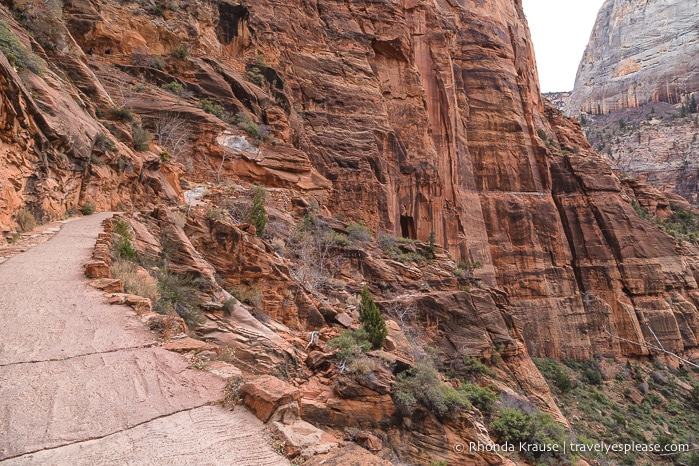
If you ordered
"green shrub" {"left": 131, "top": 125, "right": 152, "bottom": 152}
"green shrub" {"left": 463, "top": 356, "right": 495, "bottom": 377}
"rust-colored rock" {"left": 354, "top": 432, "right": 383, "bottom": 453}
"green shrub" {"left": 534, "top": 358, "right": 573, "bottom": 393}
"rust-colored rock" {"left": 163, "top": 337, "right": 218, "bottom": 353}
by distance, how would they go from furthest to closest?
"green shrub" {"left": 534, "top": 358, "right": 573, "bottom": 393} < "green shrub" {"left": 463, "top": 356, "right": 495, "bottom": 377} < "green shrub" {"left": 131, "top": 125, "right": 152, "bottom": 152} < "rust-colored rock" {"left": 354, "top": 432, "right": 383, "bottom": 453} < "rust-colored rock" {"left": 163, "top": 337, "right": 218, "bottom": 353}

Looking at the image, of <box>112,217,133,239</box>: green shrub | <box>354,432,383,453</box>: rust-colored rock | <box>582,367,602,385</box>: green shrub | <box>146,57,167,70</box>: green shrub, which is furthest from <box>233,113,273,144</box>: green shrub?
<box>582,367,602,385</box>: green shrub

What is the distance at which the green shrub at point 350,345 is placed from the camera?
292 inches

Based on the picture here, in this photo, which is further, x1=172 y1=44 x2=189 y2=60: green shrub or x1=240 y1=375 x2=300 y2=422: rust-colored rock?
Answer: x1=172 y1=44 x2=189 y2=60: green shrub

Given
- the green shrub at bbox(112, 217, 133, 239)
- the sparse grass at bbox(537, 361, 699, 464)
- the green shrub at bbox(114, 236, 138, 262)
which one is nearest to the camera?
the green shrub at bbox(114, 236, 138, 262)

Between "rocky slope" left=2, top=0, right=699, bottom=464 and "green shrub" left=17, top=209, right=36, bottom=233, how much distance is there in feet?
0.54

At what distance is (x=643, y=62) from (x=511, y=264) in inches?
3209

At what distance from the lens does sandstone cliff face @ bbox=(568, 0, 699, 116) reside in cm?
7512

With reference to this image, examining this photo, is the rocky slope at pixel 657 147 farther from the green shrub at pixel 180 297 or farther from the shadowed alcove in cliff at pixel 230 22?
the green shrub at pixel 180 297

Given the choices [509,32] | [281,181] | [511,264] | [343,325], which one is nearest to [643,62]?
[509,32]

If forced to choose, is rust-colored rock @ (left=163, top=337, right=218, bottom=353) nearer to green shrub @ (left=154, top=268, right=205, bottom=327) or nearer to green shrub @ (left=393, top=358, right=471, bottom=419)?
green shrub @ (left=154, top=268, right=205, bottom=327)

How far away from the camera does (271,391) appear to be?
359 centimetres

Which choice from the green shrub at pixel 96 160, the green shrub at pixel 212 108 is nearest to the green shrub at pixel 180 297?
the green shrub at pixel 96 160

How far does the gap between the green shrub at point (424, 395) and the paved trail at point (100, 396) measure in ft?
14.9

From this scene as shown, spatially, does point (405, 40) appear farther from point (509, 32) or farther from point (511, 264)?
point (511, 264)
